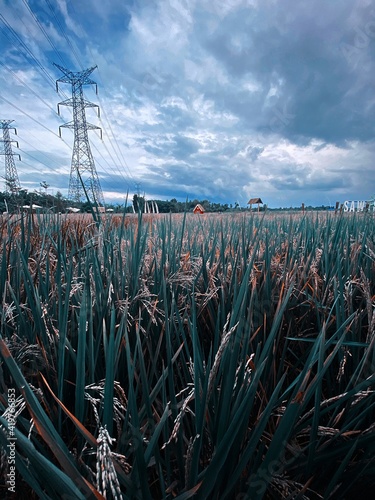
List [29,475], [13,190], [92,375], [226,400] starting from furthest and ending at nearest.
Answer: [13,190] → [92,375] → [226,400] → [29,475]

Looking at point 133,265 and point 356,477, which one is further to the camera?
point 133,265

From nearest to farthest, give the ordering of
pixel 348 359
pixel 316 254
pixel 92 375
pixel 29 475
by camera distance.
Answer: pixel 29 475 → pixel 92 375 → pixel 348 359 → pixel 316 254

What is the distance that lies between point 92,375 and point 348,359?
36.9 inches

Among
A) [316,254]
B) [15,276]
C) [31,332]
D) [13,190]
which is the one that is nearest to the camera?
[31,332]

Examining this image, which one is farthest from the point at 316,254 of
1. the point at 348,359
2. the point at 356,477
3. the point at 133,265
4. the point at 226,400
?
the point at 226,400

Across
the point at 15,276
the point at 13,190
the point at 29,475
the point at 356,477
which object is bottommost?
the point at 356,477

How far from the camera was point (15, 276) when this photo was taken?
1392 mm

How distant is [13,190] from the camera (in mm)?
2805

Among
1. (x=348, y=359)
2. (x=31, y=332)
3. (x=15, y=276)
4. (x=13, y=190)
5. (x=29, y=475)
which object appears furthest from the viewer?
(x=13, y=190)

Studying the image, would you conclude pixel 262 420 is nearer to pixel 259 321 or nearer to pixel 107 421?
pixel 107 421

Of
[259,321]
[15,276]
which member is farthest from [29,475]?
[15,276]

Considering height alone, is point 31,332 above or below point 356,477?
above

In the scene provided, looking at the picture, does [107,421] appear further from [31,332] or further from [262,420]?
[31,332]

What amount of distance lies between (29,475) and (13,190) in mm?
2795
